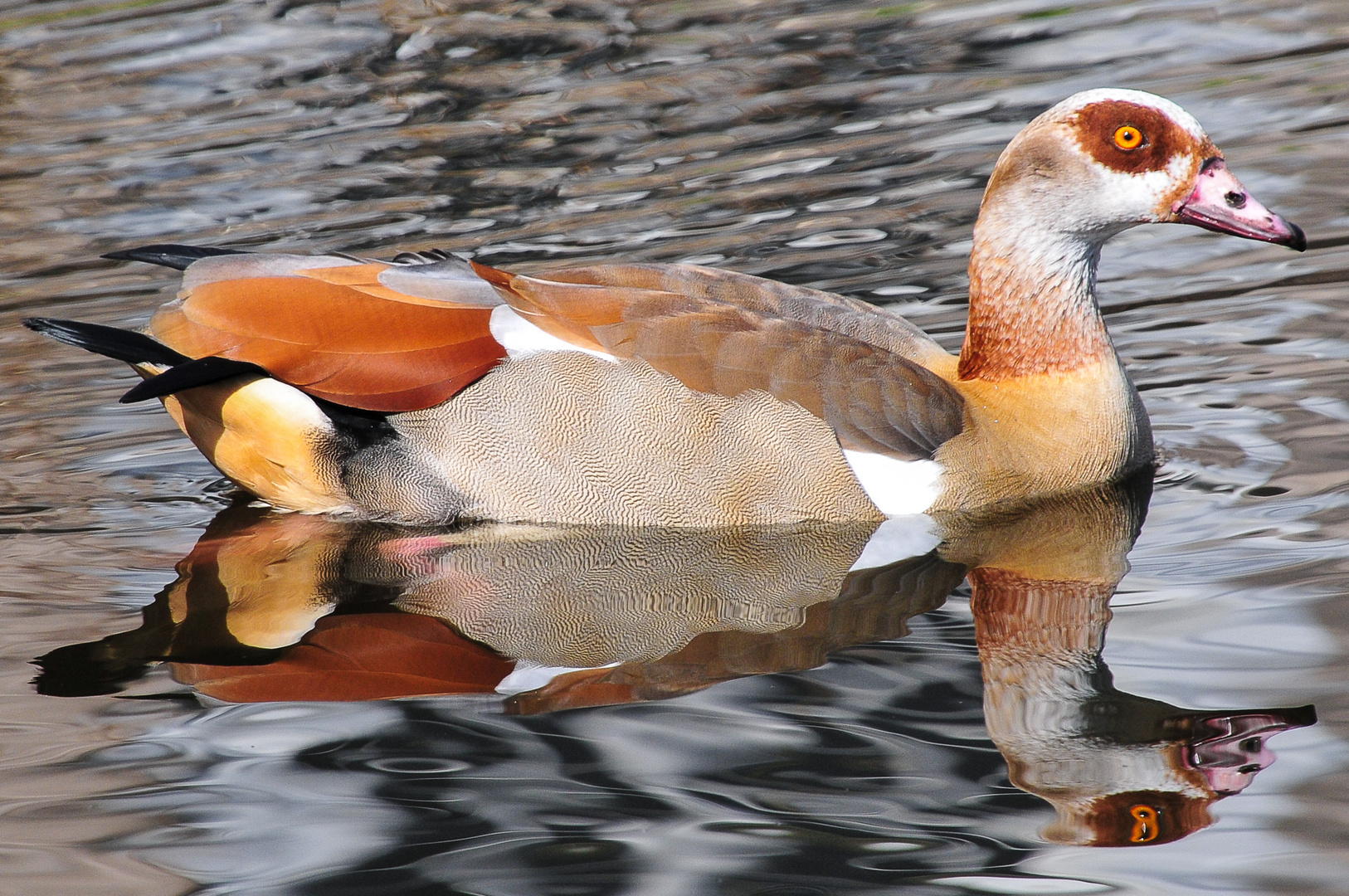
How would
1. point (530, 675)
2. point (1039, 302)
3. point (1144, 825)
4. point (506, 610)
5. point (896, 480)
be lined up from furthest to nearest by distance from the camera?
point (1039, 302) → point (896, 480) → point (506, 610) → point (530, 675) → point (1144, 825)

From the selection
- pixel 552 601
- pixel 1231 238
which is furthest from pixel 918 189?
pixel 552 601

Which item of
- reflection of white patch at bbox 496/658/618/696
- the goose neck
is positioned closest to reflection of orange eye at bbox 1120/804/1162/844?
reflection of white patch at bbox 496/658/618/696

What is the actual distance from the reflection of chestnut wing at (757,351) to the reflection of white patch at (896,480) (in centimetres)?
3

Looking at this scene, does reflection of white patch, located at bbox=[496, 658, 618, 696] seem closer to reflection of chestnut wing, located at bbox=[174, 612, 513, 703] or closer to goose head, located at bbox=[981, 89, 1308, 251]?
reflection of chestnut wing, located at bbox=[174, 612, 513, 703]

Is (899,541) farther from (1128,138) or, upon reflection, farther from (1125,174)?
(1128,138)

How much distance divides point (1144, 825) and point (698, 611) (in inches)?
68.6

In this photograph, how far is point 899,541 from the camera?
563cm

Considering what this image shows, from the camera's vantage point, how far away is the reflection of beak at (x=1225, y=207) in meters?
5.70

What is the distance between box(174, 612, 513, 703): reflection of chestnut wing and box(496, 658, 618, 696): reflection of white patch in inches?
1.3

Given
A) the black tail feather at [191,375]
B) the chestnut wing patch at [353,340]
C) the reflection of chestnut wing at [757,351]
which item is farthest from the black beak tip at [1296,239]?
the black tail feather at [191,375]

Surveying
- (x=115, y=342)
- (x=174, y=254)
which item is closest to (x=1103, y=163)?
(x=174, y=254)

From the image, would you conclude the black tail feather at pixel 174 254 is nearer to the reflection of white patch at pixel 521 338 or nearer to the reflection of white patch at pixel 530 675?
the reflection of white patch at pixel 521 338

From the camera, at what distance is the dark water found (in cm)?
379

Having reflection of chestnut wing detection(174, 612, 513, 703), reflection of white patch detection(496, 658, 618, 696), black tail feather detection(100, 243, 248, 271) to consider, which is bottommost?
reflection of white patch detection(496, 658, 618, 696)
